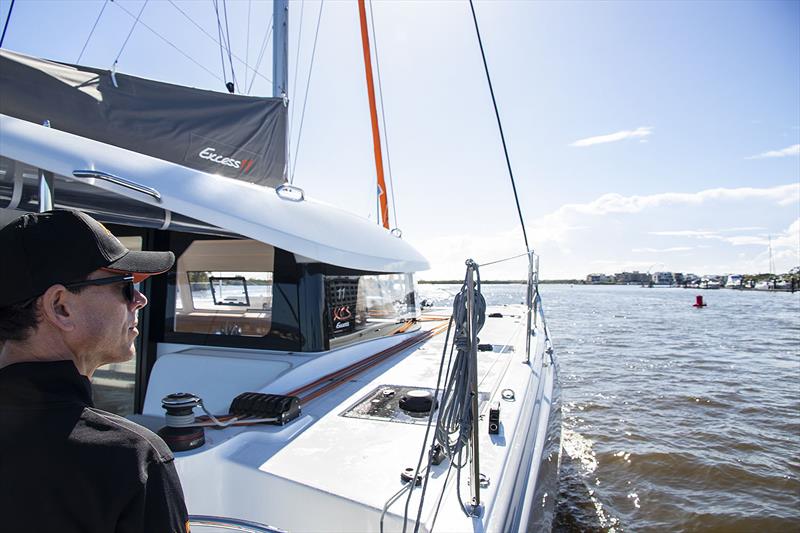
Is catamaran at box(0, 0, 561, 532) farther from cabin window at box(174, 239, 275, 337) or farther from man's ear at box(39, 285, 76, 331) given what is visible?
man's ear at box(39, 285, 76, 331)

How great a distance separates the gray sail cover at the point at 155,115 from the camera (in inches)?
115

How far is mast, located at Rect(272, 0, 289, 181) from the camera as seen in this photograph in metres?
5.46

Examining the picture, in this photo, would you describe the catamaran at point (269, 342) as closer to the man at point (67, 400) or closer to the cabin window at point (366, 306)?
the cabin window at point (366, 306)

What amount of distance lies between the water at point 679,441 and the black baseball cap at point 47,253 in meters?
2.88

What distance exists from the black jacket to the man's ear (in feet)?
0.26

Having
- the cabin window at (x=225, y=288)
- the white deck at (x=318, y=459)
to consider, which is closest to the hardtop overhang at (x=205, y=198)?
the cabin window at (x=225, y=288)

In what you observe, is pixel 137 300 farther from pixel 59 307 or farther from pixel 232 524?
pixel 232 524

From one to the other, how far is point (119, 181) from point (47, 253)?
142 cm

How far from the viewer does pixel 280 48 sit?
5.53 metres

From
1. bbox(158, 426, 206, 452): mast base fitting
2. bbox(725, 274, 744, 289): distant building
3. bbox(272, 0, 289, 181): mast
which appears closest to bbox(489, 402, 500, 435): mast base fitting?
bbox(158, 426, 206, 452): mast base fitting

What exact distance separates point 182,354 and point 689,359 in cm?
1190

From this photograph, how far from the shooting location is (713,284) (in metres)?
77.6

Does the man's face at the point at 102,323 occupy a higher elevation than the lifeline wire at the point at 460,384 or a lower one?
higher

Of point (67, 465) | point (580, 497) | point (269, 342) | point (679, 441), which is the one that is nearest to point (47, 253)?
point (67, 465)
